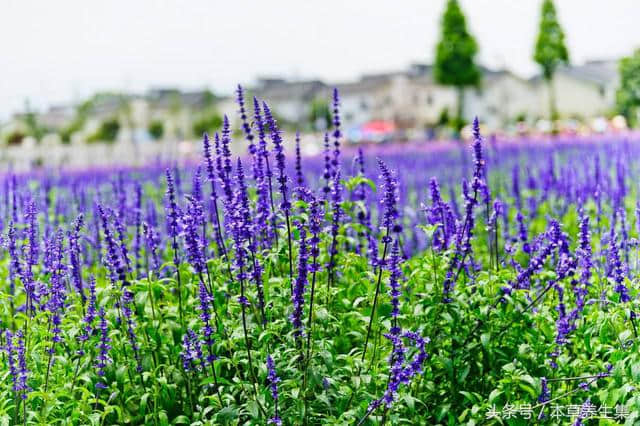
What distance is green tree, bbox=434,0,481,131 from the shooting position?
48875 millimetres

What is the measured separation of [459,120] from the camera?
4781 centimetres

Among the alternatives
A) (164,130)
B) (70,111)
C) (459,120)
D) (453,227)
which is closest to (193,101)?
(164,130)

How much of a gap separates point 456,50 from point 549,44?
581 cm

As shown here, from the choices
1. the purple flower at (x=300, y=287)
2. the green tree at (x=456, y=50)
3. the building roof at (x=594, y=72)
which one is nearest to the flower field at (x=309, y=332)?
the purple flower at (x=300, y=287)

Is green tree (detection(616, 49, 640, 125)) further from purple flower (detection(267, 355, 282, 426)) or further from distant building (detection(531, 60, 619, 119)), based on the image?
distant building (detection(531, 60, 619, 119))

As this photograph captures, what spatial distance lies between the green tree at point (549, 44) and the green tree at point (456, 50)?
421 cm

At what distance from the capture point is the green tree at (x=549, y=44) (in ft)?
151

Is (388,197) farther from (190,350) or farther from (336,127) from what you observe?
(336,127)

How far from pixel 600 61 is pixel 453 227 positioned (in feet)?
327

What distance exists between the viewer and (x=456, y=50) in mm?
49062

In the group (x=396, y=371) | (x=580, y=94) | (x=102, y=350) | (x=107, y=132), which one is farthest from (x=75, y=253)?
(x=580, y=94)

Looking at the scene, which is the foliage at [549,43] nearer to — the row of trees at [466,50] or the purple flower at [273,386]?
the row of trees at [466,50]

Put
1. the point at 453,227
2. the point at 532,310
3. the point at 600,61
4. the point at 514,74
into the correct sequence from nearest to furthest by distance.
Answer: the point at 532,310 → the point at 453,227 → the point at 514,74 → the point at 600,61

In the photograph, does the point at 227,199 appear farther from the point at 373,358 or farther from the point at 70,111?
the point at 70,111
